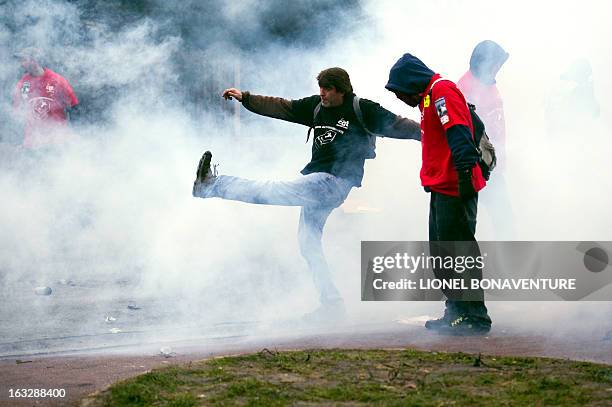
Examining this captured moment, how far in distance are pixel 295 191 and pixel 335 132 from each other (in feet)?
1.59

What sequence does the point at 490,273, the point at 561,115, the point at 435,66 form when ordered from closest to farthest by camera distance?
the point at 490,273
the point at 561,115
the point at 435,66

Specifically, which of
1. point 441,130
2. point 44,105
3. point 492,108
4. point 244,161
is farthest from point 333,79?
point 44,105

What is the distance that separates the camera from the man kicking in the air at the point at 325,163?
6.43m

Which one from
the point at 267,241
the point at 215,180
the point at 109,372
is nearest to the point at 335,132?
the point at 215,180

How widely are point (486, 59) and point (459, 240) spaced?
2.49 m

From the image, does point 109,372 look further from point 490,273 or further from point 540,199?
point 540,199

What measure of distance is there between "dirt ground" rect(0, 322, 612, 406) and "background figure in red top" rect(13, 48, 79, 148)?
193 inches

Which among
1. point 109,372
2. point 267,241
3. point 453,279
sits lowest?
point 109,372

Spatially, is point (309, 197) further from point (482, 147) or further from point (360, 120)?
point (482, 147)

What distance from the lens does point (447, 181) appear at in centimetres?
570

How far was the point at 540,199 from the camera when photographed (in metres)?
9.50

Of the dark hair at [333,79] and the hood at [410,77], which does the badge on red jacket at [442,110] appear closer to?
the hood at [410,77]

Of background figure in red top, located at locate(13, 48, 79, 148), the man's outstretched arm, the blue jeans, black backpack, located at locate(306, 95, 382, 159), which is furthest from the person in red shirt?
background figure in red top, located at locate(13, 48, 79, 148)

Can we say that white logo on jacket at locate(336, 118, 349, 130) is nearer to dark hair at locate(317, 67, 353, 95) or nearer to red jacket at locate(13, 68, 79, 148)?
dark hair at locate(317, 67, 353, 95)
